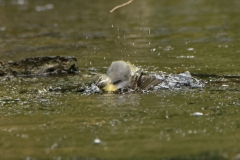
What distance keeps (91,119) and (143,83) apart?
1.40m

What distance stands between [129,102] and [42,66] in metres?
2.67

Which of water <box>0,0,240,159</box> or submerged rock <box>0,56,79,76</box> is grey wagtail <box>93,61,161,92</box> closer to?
water <box>0,0,240,159</box>

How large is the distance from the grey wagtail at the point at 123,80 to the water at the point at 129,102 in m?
0.23

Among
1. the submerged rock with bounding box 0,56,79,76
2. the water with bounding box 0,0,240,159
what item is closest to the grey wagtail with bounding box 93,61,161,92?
the water with bounding box 0,0,240,159

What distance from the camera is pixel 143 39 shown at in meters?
10.7

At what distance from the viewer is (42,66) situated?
7.74m

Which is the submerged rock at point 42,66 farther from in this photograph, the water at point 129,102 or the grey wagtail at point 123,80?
the grey wagtail at point 123,80

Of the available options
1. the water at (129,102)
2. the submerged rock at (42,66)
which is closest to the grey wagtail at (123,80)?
the water at (129,102)

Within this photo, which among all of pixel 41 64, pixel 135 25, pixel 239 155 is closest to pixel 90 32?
pixel 135 25

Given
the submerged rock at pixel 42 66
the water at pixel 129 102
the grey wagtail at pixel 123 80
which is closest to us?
the water at pixel 129 102

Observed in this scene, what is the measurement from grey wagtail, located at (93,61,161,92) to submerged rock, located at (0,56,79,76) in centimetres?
150

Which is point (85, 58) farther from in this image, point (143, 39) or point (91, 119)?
point (91, 119)

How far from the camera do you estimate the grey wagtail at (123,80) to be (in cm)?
605

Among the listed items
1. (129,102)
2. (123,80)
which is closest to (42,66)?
(123,80)
